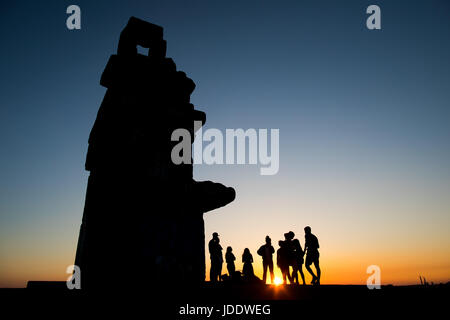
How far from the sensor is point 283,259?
32.1 feet

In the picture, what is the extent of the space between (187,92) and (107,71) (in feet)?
5.97

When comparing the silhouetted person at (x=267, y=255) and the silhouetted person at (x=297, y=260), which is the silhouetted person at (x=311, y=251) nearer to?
the silhouetted person at (x=297, y=260)

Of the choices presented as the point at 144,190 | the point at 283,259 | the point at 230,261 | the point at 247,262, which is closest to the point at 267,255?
the point at 283,259

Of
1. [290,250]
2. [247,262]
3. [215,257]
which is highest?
[290,250]

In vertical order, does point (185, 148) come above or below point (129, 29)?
below

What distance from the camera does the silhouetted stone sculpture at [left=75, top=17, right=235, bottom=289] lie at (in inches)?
198

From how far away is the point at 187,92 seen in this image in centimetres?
638

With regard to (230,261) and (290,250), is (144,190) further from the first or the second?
(230,261)
